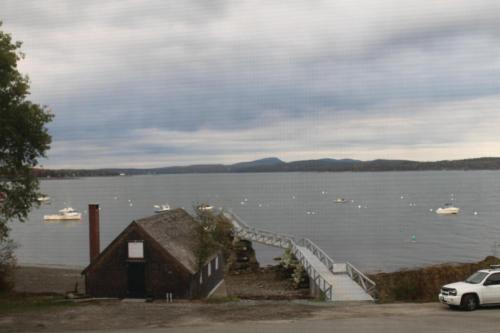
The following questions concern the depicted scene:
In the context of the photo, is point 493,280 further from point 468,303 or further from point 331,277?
point 331,277

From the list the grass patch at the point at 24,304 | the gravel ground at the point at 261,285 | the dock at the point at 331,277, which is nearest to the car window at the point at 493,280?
the dock at the point at 331,277

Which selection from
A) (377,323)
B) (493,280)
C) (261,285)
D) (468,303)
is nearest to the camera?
(377,323)

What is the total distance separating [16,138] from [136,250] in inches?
398

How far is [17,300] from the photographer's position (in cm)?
2642

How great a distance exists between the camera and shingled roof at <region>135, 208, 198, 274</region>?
31.8 meters

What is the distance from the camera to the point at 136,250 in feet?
104

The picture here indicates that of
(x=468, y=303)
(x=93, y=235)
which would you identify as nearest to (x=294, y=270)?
(x=93, y=235)

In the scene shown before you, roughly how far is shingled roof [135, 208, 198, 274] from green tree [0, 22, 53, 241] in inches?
283

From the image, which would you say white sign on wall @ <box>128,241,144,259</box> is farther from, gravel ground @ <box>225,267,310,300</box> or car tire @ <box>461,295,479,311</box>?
car tire @ <box>461,295,479,311</box>

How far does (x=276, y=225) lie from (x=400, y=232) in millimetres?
24974

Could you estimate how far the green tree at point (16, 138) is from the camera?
959 inches

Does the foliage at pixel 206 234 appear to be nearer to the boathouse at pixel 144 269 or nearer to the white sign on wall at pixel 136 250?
the boathouse at pixel 144 269

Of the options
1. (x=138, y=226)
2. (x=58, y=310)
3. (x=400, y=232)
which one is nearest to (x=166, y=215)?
(x=138, y=226)

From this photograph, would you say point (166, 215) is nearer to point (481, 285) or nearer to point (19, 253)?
point (481, 285)
